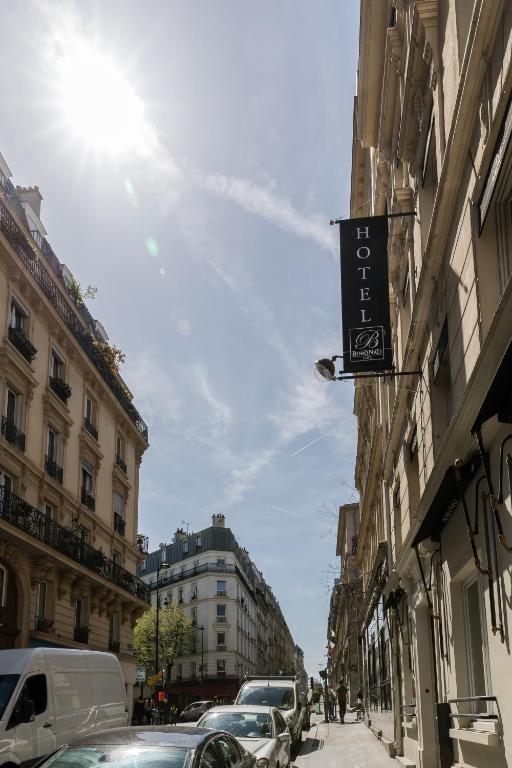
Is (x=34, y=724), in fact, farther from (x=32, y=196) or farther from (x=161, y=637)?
(x=161, y=637)

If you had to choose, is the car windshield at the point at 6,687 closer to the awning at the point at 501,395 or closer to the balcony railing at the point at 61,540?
the awning at the point at 501,395

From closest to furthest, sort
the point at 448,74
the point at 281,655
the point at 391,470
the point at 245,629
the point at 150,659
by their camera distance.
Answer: the point at 448,74
the point at 391,470
the point at 150,659
the point at 245,629
the point at 281,655

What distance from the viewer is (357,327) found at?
12117 millimetres

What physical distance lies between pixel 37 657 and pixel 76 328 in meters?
20.1

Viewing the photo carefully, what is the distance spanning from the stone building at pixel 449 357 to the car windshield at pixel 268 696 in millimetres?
4046

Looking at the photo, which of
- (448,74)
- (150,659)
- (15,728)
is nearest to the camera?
(448,74)

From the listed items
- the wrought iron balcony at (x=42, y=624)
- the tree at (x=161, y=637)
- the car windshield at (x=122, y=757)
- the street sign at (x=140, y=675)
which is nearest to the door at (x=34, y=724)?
the car windshield at (x=122, y=757)

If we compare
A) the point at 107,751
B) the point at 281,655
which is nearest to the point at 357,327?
the point at 107,751

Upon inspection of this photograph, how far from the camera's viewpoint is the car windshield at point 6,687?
1141 cm

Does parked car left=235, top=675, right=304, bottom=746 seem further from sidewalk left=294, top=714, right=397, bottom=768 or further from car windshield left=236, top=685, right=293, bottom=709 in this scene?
sidewalk left=294, top=714, right=397, bottom=768

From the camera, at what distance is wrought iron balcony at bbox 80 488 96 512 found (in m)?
31.7

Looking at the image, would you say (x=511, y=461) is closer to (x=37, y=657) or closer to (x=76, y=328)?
(x=37, y=657)

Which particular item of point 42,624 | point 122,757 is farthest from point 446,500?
point 42,624

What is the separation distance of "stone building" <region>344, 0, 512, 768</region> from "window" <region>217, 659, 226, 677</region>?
6393 centimetres
